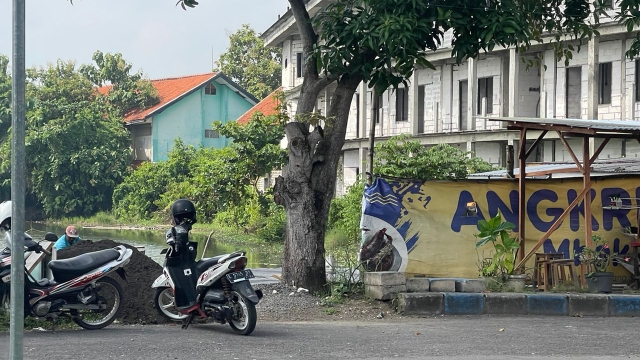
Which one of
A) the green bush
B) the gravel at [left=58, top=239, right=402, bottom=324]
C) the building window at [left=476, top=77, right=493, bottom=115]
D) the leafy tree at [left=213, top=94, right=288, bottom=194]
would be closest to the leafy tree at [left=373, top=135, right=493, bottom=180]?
the green bush

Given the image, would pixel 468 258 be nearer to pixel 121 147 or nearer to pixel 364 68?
pixel 364 68

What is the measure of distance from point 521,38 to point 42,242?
6.36 m

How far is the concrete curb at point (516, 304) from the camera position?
38.2 ft

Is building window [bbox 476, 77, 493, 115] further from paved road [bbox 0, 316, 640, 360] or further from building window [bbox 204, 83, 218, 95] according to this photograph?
building window [bbox 204, 83, 218, 95]

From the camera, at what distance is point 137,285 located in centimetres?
1147

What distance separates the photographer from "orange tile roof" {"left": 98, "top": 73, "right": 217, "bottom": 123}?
5288 cm

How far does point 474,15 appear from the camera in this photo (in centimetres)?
1191

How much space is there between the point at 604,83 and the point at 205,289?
59.5 feet

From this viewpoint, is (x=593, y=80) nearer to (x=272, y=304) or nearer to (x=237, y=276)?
(x=272, y=304)

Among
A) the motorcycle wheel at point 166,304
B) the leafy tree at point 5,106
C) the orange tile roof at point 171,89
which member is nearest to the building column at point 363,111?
the orange tile roof at point 171,89

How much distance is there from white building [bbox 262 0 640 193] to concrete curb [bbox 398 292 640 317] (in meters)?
10.4

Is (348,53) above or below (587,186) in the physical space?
above

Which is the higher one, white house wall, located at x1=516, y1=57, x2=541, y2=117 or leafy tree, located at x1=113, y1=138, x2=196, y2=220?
white house wall, located at x1=516, y1=57, x2=541, y2=117

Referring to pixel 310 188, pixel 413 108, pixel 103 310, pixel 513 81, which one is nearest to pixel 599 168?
pixel 310 188
